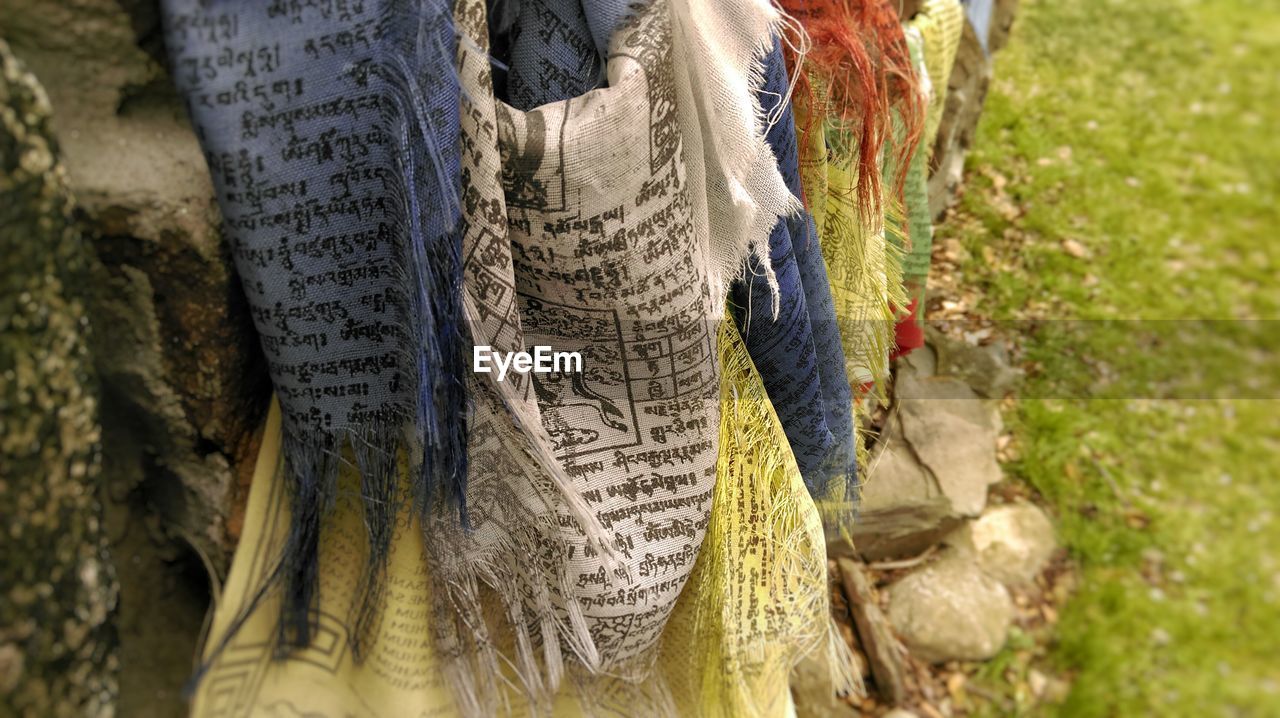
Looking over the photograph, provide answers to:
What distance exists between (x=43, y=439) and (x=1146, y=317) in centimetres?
264

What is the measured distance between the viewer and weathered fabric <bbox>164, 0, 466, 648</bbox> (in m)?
0.40

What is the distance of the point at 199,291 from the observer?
46 centimetres

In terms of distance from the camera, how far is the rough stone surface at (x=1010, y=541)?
1821mm

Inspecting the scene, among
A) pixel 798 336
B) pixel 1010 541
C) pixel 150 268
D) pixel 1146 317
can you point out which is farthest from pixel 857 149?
pixel 1146 317

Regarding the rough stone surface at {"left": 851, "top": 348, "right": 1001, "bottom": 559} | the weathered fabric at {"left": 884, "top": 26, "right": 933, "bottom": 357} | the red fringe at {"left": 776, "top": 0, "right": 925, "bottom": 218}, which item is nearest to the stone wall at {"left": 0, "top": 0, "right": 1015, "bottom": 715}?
the red fringe at {"left": 776, "top": 0, "right": 925, "bottom": 218}

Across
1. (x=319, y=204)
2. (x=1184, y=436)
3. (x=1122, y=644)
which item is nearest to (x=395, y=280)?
(x=319, y=204)

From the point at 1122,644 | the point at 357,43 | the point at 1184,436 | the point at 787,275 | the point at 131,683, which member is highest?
the point at 357,43

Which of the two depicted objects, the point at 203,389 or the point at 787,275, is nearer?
the point at 203,389

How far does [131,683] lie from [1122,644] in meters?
1.89

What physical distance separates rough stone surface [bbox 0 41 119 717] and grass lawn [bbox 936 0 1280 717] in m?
1.71

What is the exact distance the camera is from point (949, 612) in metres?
1.69

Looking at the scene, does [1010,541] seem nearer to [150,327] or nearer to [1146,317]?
[1146,317]

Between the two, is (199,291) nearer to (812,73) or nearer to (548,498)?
(548,498)

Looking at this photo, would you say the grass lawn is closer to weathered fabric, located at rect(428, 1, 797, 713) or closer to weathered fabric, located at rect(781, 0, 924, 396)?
weathered fabric, located at rect(781, 0, 924, 396)
